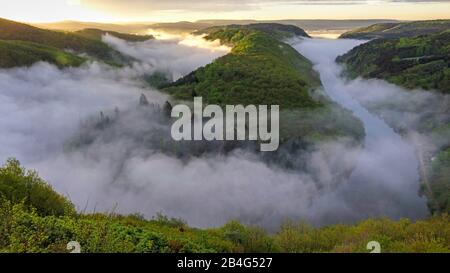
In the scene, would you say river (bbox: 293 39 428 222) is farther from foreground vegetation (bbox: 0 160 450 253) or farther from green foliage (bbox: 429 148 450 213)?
foreground vegetation (bbox: 0 160 450 253)

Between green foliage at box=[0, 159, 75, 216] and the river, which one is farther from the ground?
green foliage at box=[0, 159, 75, 216]

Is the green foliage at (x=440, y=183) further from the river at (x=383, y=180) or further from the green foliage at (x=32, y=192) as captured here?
the green foliage at (x=32, y=192)

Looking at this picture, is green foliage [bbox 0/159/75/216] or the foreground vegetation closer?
the foreground vegetation

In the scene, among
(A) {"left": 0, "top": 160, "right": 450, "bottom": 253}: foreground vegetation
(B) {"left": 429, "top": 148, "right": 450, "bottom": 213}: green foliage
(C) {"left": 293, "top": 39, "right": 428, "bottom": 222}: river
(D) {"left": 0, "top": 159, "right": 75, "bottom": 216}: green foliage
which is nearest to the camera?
(A) {"left": 0, "top": 160, "right": 450, "bottom": 253}: foreground vegetation

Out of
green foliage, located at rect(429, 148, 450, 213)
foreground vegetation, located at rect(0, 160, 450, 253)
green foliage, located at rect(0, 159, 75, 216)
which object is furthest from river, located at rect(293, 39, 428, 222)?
green foliage, located at rect(0, 159, 75, 216)

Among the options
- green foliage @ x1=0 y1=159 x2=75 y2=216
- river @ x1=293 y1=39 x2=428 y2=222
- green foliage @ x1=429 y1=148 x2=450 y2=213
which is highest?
green foliage @ x1=0 y1=159 x2=75 y2=216

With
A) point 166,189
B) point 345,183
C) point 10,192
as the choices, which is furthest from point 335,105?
point 10,192

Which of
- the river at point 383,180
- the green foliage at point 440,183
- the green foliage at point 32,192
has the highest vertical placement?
the green foliage at point 32,192

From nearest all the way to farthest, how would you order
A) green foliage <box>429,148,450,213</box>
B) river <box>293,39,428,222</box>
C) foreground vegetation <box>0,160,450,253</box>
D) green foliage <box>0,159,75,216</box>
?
foreground vegetation <box>0,160,450,253</box>
green foliage <box>0,159,75,216</box>
green foliage <box>429,148,450,213</box>
river <box>293,39,428,222</box>

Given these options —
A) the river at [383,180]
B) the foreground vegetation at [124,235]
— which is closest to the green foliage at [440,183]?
the river at [383,180]
